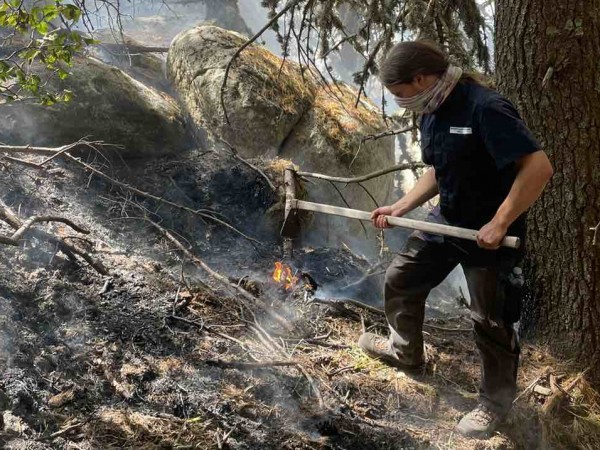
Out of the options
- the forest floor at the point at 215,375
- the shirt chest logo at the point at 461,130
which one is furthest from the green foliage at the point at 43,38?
the shirt chest logo at the point at 461,130

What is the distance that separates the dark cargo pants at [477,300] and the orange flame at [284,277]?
4.31 feet

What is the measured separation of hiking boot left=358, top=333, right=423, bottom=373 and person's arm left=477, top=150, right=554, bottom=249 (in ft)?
4.35

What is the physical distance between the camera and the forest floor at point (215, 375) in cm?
254

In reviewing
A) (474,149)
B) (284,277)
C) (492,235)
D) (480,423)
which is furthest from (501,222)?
(284,277)

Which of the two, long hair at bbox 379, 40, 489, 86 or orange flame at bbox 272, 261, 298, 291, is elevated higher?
long hair at bbox 379, 40, 489, 86

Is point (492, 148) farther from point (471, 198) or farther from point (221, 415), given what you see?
point (221, 415)

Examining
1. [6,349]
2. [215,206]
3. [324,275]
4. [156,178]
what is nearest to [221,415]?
[6,349]

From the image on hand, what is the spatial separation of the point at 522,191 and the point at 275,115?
523 centimetres

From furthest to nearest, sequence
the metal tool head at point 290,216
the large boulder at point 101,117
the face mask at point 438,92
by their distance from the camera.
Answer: the large boulder at point 101,117, the metal tool head at point 290,216, the face mask at point 438,92

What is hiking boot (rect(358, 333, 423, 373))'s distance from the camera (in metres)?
3.43

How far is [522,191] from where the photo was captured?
7.63ft

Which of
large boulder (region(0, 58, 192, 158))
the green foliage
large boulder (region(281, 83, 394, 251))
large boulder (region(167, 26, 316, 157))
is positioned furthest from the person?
large boulder (region(167, 26, 316, 157))

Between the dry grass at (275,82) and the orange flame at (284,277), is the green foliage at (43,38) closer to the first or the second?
the orange flame at (284,277)

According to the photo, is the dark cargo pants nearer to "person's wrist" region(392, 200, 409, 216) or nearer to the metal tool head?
"person's wrist" region(392, 200, 409, 216)
